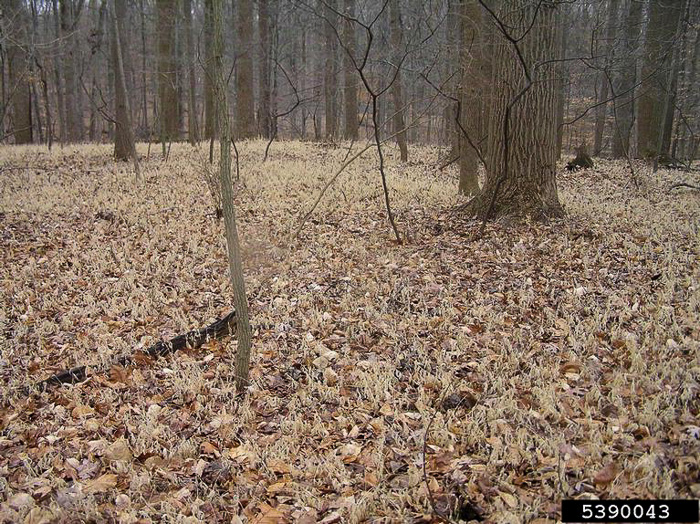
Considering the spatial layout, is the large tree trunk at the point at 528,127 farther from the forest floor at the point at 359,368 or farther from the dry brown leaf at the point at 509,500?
the dry brown leaf at the point at 509,500

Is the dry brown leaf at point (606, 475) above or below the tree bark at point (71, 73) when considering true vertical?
below

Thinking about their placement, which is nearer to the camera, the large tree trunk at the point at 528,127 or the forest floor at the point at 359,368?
the forest floor at the point at 359,368

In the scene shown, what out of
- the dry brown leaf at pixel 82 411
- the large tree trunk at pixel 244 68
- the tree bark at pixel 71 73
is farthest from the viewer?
the tree bark at pixel 71 73

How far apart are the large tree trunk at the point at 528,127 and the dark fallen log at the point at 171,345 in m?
3.52

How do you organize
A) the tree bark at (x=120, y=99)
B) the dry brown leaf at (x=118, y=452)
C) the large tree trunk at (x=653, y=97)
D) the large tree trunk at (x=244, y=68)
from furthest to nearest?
the large tree trunk at (x=244, y=68) < the large tree trunk at (x=653, y=97) < the tree bark at (x=120, y=99) < the dry brown leaf at (x=118, y=452)

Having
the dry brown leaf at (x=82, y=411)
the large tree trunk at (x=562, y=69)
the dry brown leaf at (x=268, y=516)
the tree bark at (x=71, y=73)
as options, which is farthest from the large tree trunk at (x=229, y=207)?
the tree bark at (x=71, y=73)

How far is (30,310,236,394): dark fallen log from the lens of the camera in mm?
4586

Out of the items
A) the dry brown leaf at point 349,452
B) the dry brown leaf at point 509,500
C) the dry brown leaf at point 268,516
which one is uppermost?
the dry brown leaf at point 509,500

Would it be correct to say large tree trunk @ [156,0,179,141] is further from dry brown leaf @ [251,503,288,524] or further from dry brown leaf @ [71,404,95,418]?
dry brown leaf @ [251,503,288,524]

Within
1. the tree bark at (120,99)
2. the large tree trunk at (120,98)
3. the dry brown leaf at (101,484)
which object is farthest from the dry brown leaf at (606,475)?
the large tree trunk at (120,98)

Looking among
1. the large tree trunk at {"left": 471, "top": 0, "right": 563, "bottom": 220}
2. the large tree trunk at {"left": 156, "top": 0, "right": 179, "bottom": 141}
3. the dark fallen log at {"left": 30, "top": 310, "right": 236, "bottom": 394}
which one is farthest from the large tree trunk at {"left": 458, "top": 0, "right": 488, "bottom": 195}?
the large tree trunk at {"left": 156, "top": 0, "right": 179, "bottom": 141}

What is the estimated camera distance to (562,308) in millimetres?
4902

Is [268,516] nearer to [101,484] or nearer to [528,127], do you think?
[101,484]

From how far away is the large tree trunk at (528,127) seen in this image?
6.74 meters
